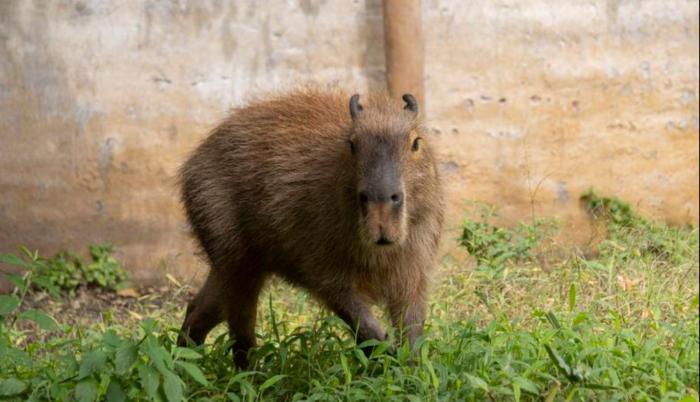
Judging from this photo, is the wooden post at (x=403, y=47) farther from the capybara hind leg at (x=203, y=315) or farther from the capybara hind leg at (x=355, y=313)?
the capybara hind leg at (x=355, y=313)

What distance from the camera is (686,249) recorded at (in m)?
6.95

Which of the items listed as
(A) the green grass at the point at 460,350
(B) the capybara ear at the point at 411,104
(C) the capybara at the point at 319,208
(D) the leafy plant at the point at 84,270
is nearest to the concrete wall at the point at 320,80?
(D) the leafy plant at the point at 84,270

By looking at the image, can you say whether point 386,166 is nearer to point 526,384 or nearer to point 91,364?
point 526,384

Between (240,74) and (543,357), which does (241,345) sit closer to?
(543,357)

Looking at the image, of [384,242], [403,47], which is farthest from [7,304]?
[403,47]

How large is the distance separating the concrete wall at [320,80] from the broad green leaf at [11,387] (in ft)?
9.18

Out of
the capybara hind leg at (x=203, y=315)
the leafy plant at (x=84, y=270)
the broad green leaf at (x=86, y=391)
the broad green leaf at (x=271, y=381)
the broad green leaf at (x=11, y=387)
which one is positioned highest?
the broad green leaf at (x=86, y=391)

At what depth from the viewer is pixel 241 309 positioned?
5.48 meters

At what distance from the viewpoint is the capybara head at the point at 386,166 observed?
4531mm

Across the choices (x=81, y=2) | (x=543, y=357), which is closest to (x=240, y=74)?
(x=81, y=2)

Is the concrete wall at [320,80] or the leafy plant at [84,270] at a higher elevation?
the concrete wall at [320,80]

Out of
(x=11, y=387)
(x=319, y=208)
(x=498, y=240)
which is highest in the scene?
(x=319, y=208)

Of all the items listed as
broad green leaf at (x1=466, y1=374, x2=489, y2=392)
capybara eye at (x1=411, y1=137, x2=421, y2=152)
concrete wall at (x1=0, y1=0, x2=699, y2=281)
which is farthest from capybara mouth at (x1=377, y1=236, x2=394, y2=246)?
concrete wall at (x1=0, y1=0, x2=699, y2=281)

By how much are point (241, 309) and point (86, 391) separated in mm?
1344
